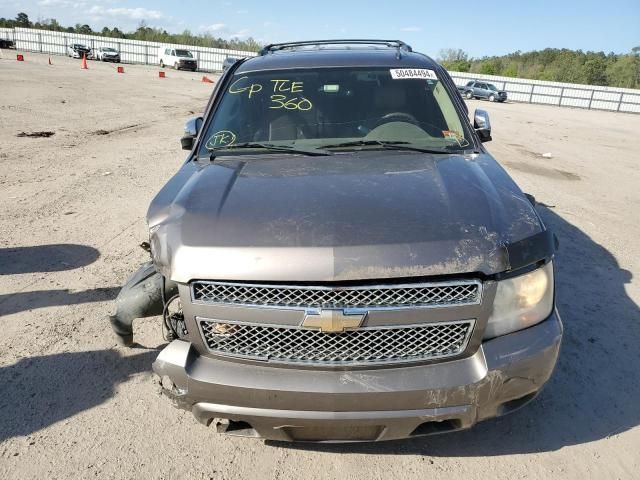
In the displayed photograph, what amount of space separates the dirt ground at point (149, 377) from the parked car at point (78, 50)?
46.3m

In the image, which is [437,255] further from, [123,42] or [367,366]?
[123,42]

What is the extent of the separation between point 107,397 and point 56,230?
122 inches

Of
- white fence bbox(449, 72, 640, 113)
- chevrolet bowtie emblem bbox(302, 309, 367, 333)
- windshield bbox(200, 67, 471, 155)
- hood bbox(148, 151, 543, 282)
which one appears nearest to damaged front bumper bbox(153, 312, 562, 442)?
chevrolet bowtie emblem bbox(302, 309, 367, 333)

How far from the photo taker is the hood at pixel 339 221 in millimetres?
1995

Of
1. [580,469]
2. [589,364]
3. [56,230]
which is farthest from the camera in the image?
[56,230]

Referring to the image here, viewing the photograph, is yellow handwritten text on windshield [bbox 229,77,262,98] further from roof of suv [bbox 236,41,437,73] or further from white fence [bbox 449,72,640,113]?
white fence [bbox 449,72,640,113]

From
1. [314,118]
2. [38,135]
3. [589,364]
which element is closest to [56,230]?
[314,118]

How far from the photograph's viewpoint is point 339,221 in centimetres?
217

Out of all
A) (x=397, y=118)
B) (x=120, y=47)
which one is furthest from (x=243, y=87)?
(x=120, y=47)

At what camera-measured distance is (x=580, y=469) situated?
2.42 meters

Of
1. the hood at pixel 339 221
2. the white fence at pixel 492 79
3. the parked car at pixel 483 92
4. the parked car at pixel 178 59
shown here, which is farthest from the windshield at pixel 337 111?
the parked car at pixel 178 59

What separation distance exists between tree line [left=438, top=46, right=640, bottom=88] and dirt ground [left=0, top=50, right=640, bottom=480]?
5930 centimetres

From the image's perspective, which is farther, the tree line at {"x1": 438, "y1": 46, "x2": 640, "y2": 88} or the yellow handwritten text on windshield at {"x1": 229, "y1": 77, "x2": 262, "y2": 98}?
the tree line at {"x1": 438, "y1": 46, "x2": 640, "y2": 88}

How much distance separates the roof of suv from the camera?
3.70 meters
